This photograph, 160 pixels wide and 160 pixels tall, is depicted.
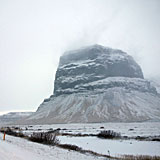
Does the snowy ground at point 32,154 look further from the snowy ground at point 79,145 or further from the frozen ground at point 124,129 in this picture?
the frozen ground at point 124,129

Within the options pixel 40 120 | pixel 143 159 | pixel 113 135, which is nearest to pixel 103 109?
pixel 40 120

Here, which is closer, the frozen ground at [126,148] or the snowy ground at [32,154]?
the snowy ground at [32,154]

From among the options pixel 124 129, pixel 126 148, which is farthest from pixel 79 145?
pixel 124 129

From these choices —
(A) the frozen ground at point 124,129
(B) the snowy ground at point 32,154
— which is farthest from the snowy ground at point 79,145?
(A) the frozen ground at point 124,129

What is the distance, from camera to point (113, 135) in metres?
32.0

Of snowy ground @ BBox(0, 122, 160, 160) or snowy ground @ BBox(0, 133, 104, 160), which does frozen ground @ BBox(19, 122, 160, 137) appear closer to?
snowy ground @ BBox(0, 122, 160, 160)

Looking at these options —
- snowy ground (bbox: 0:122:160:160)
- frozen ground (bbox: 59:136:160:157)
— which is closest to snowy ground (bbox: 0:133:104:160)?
snowy ground (bbox: 0:122:160:160)

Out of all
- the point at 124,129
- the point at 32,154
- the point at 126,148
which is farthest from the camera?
the point at 124,129

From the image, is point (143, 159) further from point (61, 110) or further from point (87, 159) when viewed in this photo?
point (61, 110)

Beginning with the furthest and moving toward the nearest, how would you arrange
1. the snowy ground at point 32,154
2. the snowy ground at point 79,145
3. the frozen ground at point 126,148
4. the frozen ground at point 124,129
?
the frozen ground at point 124,129 → the frozen ground at point 126,148 → the snowy ground at point 79,145 → the snowy ground at point 32,154

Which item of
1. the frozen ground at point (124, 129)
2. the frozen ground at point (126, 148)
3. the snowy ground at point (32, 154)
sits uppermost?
the snowy ground at point (32, 154)

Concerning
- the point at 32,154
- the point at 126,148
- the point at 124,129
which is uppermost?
the point at 32,154

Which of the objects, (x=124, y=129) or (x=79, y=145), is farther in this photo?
(x=124, y=129)

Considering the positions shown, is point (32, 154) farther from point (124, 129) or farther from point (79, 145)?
point (124, 129)
